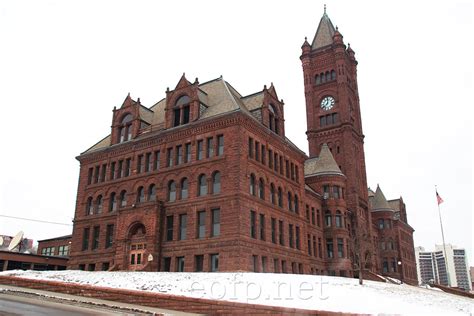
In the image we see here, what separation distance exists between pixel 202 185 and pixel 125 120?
45.4 feet

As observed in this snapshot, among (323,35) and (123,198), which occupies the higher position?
(323,35)

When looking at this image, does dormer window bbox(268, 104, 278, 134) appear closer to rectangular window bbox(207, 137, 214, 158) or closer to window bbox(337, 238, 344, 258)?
rectangular window bbox(207, 137, 214, 158)

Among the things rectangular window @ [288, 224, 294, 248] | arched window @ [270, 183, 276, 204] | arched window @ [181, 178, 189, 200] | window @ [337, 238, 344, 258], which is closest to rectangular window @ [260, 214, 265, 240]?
arched window @ [270, 183, 276, 204]

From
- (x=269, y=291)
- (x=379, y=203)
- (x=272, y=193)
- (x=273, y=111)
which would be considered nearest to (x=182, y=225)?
(x=272, y=193)

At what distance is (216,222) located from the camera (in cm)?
3816

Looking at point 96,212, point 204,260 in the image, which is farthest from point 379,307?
point 96,212

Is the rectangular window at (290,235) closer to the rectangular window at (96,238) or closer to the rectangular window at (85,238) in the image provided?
the rectangular window at (96,238)

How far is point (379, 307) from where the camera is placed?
19891mm

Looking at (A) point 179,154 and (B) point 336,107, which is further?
(B) point 336,107

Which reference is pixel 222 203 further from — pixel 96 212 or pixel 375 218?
pixel 375 218

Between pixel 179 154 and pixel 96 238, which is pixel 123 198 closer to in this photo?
pixel 96 238

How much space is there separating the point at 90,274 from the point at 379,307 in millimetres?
21026

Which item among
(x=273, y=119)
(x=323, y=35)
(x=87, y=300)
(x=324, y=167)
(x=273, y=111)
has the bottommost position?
(x=87, y=300)

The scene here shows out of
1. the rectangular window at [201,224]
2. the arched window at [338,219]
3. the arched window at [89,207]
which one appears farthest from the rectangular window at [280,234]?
the arched window at [89,207]
